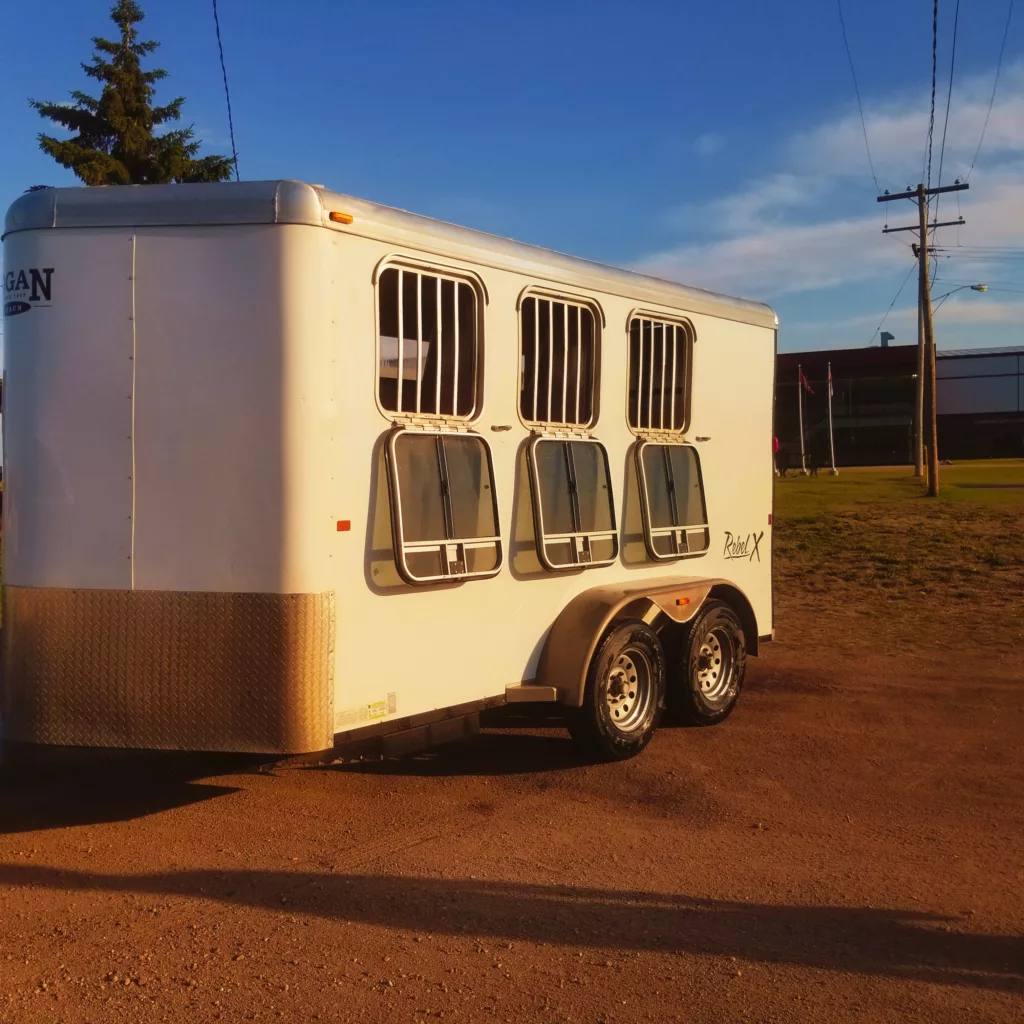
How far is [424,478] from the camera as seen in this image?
19.2 ft

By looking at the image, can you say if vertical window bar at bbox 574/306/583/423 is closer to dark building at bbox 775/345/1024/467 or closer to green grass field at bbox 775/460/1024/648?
green grass field at bbox 775/460/1024/648

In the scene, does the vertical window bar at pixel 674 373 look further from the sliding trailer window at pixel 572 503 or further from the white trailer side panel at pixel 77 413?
the white trailer side panel at pixel 77 413

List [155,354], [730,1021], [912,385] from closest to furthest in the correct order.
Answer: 1. [730,1021]
2. [155,354]
3. [912,385]

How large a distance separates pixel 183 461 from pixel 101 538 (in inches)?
20.4

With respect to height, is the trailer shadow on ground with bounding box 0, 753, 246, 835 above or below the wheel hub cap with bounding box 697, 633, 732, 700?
below

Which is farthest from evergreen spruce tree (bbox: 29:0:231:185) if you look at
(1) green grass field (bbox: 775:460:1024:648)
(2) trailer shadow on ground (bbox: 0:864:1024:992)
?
(2) trailer shadow on ground (bbox: 0:864:1024:992)

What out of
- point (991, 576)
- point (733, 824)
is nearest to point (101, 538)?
point (733, 824)

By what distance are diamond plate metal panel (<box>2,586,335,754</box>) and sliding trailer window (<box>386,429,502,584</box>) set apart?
63 cm

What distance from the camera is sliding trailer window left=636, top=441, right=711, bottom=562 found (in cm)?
754

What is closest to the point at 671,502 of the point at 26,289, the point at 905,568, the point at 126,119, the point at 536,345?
the point at 536,345

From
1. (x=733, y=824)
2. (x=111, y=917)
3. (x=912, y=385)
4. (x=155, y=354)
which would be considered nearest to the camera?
(x=111, y=917)

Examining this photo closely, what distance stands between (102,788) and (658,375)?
166 inches

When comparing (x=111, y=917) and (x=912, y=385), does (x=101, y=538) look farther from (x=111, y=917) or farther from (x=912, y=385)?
(x=912, y=385)

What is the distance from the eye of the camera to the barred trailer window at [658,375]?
7484 millimetres
